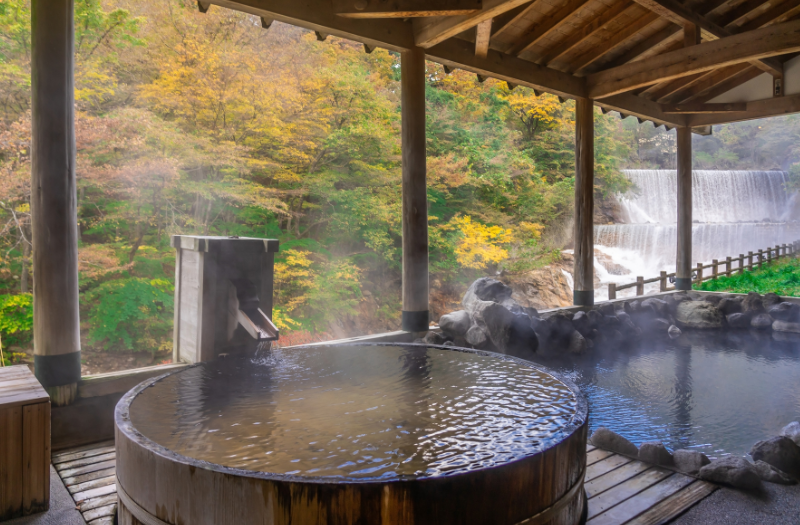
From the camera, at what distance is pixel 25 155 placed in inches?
204

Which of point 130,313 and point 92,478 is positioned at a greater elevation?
point 130,313

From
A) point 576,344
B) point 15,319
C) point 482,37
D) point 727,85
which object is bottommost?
point 576,344

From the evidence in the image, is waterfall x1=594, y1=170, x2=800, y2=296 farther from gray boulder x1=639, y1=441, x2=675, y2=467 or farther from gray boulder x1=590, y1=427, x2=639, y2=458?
gray boulder x1=639, y1=441, x2=675, y2=467

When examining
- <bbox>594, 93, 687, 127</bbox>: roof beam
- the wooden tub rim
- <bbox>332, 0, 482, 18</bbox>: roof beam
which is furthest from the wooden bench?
<bbox>594, 93, 687, 127</bbox>: roof beam

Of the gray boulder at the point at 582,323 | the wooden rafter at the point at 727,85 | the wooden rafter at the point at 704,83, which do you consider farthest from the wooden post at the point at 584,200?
the wooden rafter at the point at 727,85

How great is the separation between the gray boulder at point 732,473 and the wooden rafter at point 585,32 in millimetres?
4083

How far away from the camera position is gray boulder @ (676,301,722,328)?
20.8 ft

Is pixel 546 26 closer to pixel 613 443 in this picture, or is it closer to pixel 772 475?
pixel 613 443

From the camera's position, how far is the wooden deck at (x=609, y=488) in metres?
1.86

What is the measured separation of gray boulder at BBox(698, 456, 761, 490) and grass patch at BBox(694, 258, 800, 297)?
314 inches

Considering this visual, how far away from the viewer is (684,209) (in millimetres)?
7566

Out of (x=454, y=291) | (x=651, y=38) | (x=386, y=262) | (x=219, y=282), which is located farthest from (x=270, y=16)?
(x=454, y=291)

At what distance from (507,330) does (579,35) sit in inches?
118

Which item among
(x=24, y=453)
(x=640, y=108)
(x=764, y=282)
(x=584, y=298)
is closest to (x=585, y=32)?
(x=640, y=108)
